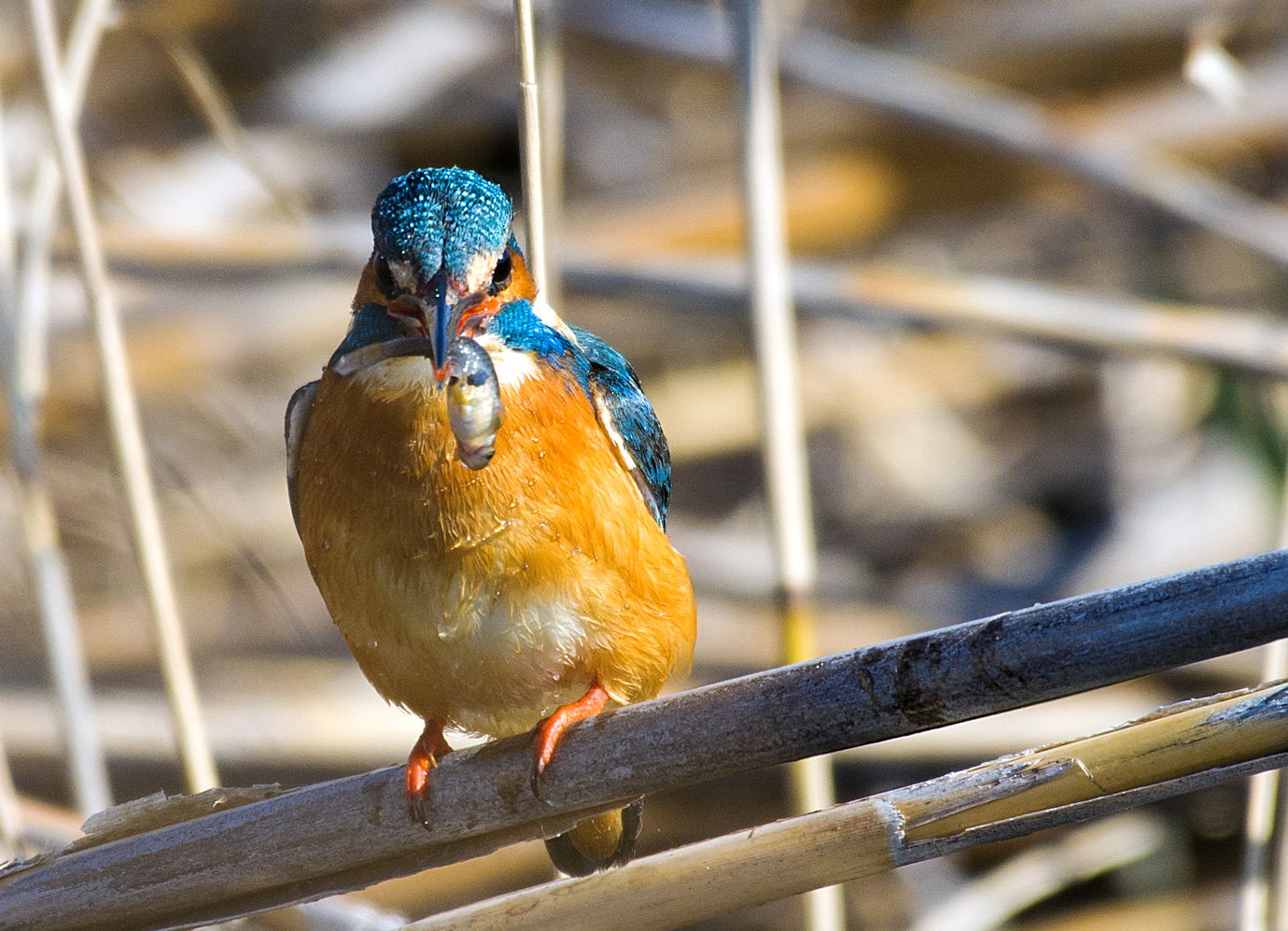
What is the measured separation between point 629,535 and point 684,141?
3.75 m

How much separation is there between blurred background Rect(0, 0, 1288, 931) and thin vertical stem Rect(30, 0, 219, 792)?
2.98ft

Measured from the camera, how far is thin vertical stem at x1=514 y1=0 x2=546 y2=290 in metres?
1.87

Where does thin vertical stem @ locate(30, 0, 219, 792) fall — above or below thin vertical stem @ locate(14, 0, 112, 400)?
below

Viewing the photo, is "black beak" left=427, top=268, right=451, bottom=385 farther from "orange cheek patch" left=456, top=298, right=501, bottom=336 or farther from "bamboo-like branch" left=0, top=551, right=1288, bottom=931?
"bamboo-like branch" left=0, top=551, right=1288, bottom=931

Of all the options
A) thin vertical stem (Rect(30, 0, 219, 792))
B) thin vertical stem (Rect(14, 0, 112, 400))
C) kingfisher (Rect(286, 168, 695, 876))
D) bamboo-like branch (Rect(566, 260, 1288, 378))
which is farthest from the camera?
bamboo-like branch (Rect(566, 260, 1288, 378))

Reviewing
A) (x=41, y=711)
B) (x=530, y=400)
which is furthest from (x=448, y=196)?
(x=41, y=711)

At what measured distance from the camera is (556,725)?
5.93 feet

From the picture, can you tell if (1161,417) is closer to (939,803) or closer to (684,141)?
(684,141)

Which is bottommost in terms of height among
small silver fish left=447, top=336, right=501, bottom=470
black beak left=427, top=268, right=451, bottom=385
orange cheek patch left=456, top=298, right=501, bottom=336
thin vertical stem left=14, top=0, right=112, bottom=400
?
small silver fish left=447, top=336, right=501, bottom=470

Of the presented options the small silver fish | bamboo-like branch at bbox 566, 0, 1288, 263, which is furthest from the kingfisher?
bamboo-like branch at bbox 566, 0, 1288, 263

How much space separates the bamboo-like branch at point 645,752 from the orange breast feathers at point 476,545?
0.18 meters

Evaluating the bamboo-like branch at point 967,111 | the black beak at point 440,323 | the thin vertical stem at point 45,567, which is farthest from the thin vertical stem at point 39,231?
the bamboo-like branch at point 967,111

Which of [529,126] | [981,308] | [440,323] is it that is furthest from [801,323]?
[440,323]

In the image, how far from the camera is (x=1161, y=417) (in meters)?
5.03
